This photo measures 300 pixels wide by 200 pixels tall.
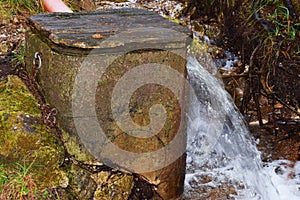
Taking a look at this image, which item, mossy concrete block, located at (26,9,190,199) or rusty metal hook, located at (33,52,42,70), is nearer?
mossy concrete block, located at (26,9,190,199)

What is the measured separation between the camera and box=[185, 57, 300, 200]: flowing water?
2910 millimetres

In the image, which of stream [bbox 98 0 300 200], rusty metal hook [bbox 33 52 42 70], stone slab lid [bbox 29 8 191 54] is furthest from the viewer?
stream [bbox 98 0 300 200]

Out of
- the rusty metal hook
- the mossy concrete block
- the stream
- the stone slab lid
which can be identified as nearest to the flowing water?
the stream

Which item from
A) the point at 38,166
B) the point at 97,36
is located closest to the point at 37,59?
the point at 97,36

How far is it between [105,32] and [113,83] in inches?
9.9

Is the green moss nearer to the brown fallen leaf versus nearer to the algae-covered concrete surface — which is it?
the algae-covered concrete surface

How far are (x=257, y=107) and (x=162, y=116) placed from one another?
1.81m

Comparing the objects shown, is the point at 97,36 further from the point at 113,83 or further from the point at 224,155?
the point at 224,155

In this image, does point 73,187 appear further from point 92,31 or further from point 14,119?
point 92,31

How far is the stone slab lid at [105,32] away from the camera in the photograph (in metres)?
1.78

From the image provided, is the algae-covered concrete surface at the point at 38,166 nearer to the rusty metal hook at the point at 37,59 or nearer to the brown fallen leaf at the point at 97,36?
the rusty metal hook at the point at 37,59

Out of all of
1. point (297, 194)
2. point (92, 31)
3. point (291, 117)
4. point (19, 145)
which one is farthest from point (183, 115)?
point (291, 117)

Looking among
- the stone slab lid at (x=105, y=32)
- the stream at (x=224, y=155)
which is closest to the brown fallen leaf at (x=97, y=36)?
the stone slab lid at (x=105, y=32)

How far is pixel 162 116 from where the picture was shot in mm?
1988
